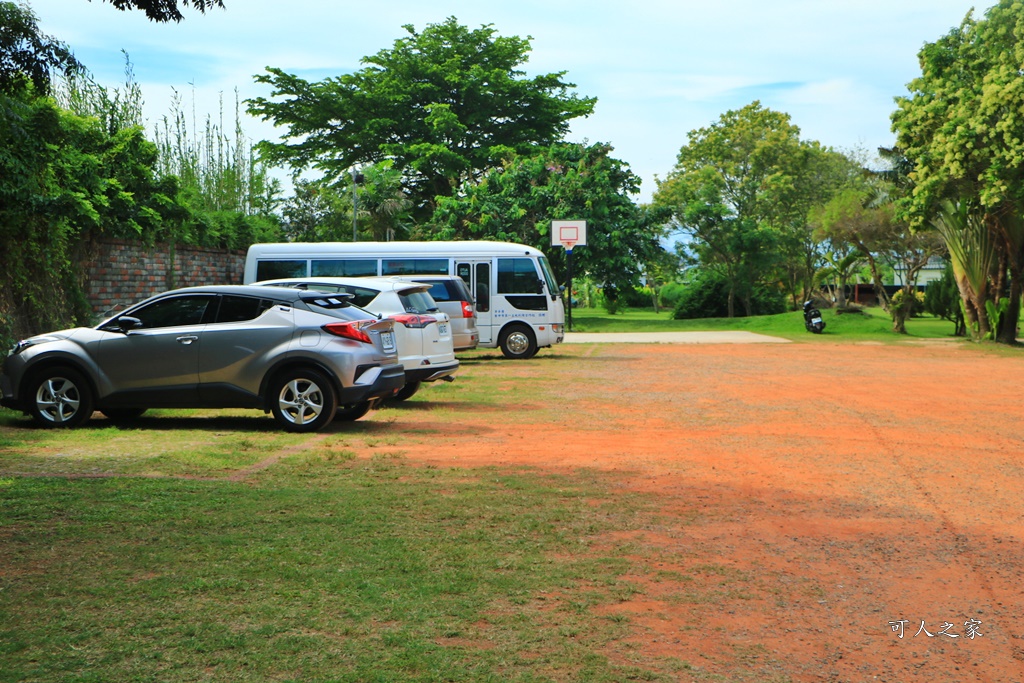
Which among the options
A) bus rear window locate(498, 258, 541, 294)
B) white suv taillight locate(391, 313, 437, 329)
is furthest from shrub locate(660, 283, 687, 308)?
white suv taillight locate(391, 313, 437, 329)

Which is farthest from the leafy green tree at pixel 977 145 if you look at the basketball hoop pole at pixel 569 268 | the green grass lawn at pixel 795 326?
the basketball hoop pole at pixel 569 268

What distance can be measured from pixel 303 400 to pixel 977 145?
68.8 feet

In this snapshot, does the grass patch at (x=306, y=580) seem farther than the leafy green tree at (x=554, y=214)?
No

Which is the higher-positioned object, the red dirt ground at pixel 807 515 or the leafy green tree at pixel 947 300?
the leafy green tree at pixel 947 300

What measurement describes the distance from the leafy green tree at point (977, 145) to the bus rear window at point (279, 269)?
611 inches

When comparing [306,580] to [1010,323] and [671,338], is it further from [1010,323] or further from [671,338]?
[671,338]

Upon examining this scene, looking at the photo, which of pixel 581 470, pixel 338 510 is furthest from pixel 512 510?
pixel 581 470

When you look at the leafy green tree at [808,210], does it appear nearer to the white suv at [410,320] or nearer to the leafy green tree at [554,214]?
the leafy green tree at [554,214]

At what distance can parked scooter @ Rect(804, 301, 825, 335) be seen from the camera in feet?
123

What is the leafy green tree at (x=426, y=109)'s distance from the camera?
52.1 m

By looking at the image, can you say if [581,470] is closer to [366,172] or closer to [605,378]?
[605,378]

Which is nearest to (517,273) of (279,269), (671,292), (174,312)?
(279,269)

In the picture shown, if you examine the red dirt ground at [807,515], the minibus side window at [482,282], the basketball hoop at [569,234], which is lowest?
the red dirt ground at [807,515]

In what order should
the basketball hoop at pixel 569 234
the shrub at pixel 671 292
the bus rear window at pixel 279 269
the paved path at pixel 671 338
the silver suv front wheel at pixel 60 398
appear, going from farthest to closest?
the shrub at pixel 671 292
the basketball hoop at pixel 569 234
the paved path at pixel 671 338
the bus rear window at pixel 279 269
the silver suv front wheel at pixel 60 398
